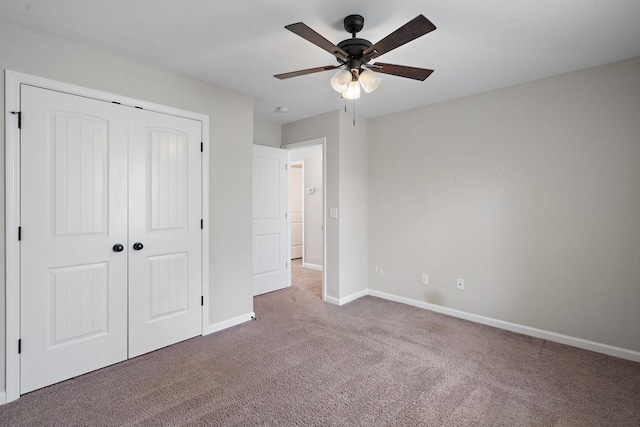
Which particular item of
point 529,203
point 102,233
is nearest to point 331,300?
point 529,203

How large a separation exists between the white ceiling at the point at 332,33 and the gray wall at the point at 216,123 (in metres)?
0.12

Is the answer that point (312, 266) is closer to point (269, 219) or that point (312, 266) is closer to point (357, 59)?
point (269, 219)

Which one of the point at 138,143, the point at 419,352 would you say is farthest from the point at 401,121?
the point at 138,143

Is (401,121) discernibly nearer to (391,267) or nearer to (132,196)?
(391,267)

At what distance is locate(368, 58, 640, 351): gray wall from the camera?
2.65 meters

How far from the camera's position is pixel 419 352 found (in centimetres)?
274

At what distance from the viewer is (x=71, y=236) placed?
91.0 inches

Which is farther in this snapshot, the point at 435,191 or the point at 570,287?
the point at 435,191

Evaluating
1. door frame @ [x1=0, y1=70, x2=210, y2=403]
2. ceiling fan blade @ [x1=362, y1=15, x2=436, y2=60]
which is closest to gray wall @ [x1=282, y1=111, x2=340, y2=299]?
ceiling fan blade @ [x1=362, y1=15, x2=436, y2=60]

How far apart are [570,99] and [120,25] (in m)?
3.72

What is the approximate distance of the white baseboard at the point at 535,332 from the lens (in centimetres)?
264

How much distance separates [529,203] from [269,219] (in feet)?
10.5

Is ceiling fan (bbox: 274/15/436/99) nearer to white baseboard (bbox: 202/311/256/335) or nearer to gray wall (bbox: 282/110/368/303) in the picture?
gray wall (bbox: 282/110/368/303)

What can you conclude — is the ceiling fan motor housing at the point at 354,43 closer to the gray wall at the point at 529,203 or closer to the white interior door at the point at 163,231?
the white interior door at the point at 163,231
